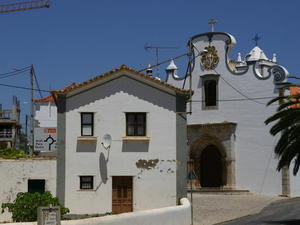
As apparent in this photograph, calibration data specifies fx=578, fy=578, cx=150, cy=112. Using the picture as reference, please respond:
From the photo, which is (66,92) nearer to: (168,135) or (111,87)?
(111,87)

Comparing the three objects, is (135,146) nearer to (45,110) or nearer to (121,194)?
(121,194)

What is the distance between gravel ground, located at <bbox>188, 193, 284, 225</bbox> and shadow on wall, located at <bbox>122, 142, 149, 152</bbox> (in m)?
3.96

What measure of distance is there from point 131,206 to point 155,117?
4.37 meters

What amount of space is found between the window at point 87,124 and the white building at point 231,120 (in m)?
10.3

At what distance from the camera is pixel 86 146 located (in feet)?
89.7

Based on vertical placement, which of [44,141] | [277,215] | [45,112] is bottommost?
[277,215]

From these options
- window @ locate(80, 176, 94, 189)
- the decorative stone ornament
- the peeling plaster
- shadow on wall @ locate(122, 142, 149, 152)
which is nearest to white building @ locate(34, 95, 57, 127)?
the decorative stone ornament

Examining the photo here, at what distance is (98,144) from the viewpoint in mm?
27359

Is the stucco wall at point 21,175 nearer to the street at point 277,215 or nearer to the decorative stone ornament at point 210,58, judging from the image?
the street at point 277,215

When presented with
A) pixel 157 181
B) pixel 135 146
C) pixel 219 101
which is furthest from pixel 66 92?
pixel 219 101

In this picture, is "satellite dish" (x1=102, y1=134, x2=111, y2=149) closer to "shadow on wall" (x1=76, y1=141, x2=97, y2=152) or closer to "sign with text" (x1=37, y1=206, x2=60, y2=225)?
"shadow on wall" (x1=76, y1=141, x2=97, y2=152)

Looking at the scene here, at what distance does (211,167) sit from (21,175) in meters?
18.0

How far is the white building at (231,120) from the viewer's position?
3775 cm

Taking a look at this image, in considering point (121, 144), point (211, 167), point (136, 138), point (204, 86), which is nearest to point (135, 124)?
point (136, 138)
